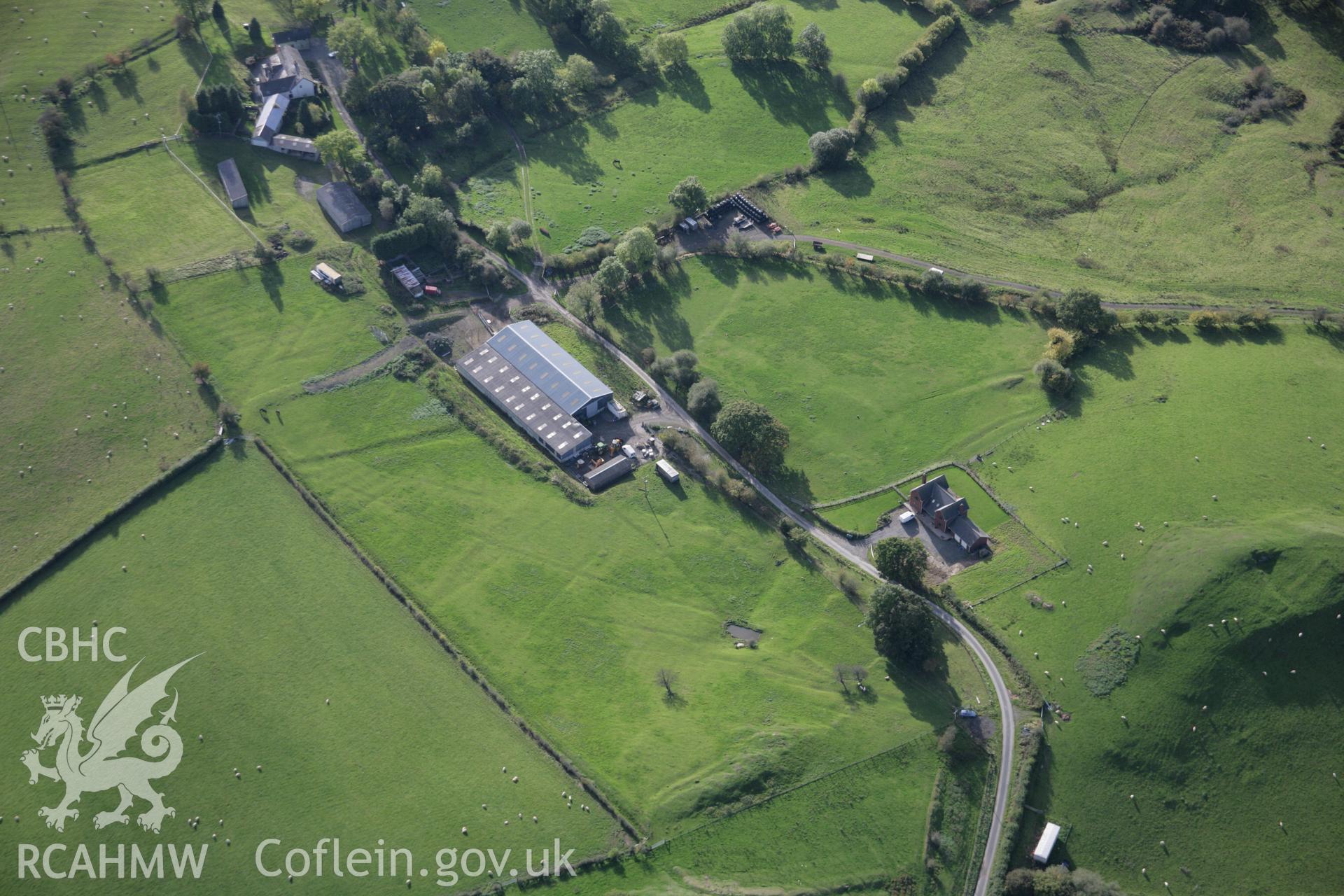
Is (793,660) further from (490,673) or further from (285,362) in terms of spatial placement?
(285,362)

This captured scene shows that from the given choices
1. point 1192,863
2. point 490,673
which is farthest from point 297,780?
point 1192,863

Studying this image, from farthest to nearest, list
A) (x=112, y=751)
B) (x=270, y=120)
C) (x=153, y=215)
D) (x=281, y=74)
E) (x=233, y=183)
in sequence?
1. (x=281, y=74)
2. (x=270, y=120)
3. (x=233, y=183)
4. (x=153, y=215)
5. (x=112, y=751)

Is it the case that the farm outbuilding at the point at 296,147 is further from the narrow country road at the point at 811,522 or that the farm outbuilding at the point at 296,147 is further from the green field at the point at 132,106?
the green field at the point at 132,106

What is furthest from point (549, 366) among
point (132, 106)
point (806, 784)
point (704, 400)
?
point (132, 106)

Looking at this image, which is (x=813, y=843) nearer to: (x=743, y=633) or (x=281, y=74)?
(x=743, y=633)

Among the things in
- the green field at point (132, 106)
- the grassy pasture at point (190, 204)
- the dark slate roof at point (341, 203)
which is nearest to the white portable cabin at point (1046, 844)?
the grassy pasture at point (190, 204)

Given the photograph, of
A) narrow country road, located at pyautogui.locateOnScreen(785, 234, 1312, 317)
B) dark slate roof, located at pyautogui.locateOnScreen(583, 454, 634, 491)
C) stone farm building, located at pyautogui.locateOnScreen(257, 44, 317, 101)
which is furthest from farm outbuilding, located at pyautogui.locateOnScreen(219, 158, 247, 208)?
narrow country road, located at pyautogui.locateOnScreen(785, 234, 1312, 317)
